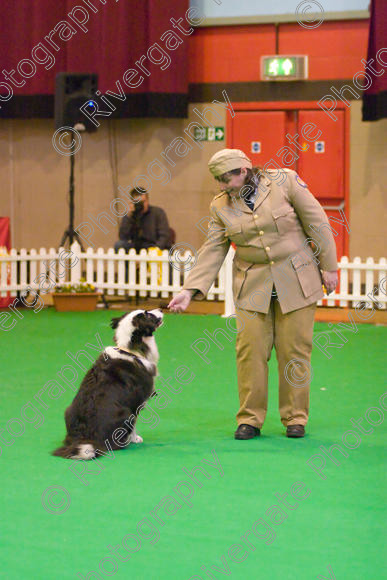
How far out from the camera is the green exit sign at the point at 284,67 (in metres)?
11.7

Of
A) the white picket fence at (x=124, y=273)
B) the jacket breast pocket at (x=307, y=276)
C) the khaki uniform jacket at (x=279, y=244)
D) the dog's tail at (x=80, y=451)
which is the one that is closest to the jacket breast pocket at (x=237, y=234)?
the khaki uniform jacket at (x=279, y=244)

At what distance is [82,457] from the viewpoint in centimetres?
447

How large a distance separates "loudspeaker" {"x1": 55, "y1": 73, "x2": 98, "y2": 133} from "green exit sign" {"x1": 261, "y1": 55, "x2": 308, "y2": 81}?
239cm

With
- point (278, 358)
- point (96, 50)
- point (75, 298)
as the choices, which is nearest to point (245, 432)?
point (278, 358)

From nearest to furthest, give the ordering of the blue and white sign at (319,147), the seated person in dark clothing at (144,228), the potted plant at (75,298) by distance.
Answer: the potted plant at (75,298)
the seated person in dark clothing at (144,228)
the blue and white sign at (319,147)

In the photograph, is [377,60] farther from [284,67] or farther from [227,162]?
[227,162]

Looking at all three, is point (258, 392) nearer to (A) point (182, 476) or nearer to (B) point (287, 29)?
(A) point (182, 476)

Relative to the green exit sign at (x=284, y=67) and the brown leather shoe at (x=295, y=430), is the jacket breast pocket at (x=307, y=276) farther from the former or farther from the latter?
the green exit sign at (x=284, y=67)

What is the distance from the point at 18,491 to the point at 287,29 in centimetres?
922

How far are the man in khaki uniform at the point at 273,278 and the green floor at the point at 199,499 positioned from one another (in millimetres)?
263

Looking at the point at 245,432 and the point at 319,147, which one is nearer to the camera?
the point at 245,432

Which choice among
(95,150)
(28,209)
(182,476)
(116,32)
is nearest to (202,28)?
(116,32)

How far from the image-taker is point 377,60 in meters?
11.0

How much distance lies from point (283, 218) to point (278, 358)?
2.59ft
